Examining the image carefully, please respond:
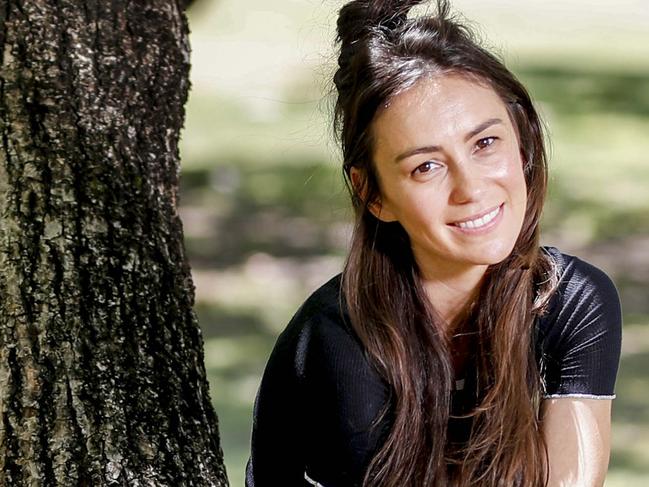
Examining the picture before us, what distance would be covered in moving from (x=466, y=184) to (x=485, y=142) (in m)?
0.10

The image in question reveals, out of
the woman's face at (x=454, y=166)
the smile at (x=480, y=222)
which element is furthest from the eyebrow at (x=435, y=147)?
the smile at (x=480, y=222)

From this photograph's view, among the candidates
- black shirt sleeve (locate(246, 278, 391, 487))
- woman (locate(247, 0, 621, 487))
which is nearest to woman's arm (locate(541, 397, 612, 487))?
woman (locate(247, 0, 621, 487))

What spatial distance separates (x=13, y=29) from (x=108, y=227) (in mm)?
443

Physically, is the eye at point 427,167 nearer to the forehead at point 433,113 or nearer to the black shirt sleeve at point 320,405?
the forehead at point 433,113

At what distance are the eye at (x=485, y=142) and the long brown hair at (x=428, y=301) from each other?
0.39 feet

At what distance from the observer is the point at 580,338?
8.82 ft

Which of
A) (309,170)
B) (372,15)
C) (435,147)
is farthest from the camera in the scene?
(309,170)

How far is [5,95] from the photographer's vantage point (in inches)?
103

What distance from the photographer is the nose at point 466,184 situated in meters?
2.50

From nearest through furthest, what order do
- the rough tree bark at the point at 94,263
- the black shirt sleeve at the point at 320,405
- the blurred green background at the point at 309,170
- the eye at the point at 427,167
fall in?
the rough tree bark at the point at 94,263 → the eye at the point at 427,167 → the black shirt sleeve at the point at 320,405 → the blurred green background at the point at 309,170

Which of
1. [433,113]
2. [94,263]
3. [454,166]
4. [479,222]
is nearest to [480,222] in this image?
[479,222]

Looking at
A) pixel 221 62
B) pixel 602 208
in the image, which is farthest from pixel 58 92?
pixel 221 62

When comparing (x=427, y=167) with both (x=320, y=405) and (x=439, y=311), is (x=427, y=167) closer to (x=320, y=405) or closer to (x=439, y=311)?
(x=439, y=311)

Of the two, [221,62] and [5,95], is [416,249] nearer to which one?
[5,95]
